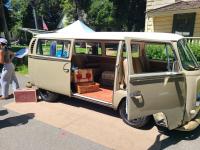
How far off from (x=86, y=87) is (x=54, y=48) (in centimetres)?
140

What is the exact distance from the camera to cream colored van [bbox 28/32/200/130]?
502 cm

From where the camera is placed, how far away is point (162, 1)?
1644 cm

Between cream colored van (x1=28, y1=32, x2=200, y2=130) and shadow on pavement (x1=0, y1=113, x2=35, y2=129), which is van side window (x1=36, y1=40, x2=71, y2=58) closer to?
cream colored van (x1=28, y1=32, x2=200, y2=130)

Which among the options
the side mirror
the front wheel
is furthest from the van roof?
the front wheel

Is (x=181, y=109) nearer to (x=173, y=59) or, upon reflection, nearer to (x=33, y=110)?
(x=173, y=59)

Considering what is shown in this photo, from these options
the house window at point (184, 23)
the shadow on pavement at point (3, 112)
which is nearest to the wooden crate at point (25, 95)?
the shadow on pavement at point (3, 112)

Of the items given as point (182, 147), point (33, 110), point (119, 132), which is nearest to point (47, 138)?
point (119, 132)

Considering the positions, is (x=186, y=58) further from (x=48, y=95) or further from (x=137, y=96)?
(x=48, y=95)

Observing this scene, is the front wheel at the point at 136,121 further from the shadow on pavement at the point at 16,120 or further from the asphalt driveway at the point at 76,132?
the shadow on pavement at the point at 16,120

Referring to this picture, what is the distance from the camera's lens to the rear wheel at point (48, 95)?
809 centimetres

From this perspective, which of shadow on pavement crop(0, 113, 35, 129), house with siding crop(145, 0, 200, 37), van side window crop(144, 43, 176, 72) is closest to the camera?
van side window crop(144, 43, 176, 72)

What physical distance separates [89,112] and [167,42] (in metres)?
2.79

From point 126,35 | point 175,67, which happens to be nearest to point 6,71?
point 126,35

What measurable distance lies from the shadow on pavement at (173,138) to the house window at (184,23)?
999 cm
